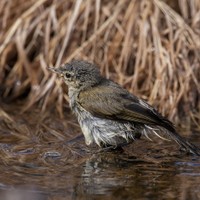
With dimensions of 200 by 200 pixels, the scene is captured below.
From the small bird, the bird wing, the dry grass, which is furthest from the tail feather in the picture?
the dry grass

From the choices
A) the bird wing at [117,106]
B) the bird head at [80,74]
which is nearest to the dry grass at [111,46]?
the bird head at [80,74]

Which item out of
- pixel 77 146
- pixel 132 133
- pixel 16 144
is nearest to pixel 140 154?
pixel 132 133

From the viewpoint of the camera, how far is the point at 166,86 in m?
8.83

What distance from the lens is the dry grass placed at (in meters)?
8.91

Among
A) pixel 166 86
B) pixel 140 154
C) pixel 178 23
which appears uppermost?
pixel 178 23

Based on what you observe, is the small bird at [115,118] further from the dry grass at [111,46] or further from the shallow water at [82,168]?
the dry grass at [111,46]

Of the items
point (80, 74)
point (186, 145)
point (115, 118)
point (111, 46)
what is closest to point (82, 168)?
point (115, 118)

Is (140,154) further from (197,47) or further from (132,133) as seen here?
(197,47)

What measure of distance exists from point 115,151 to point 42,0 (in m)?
3.23

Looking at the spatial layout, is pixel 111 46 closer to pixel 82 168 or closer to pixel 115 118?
pixel 115 118

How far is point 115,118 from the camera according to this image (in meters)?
7.21

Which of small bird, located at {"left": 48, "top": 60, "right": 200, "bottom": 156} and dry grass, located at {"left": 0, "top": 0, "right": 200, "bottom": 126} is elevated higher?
dry grass, located at {"left": 0, "top": 0, "right": 200, "bottom": 126}

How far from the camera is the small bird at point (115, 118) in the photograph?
707 cm

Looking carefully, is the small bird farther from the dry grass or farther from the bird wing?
the dry grass
